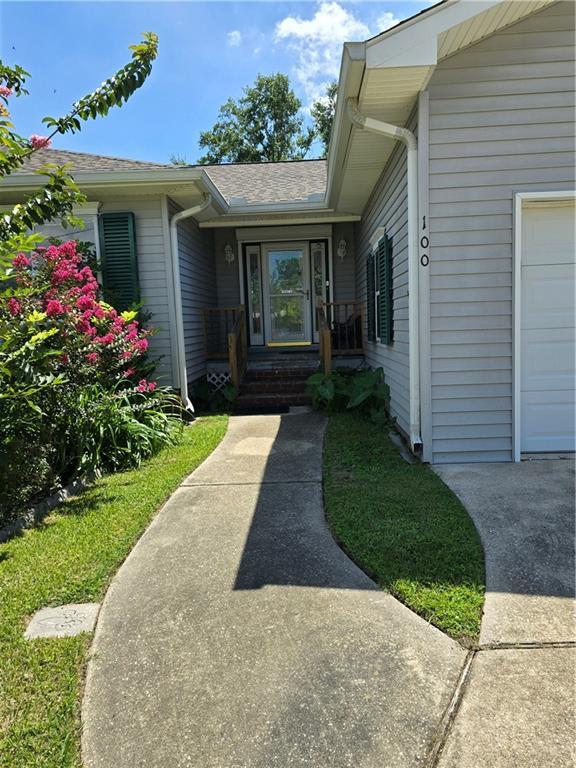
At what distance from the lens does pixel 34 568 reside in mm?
2879

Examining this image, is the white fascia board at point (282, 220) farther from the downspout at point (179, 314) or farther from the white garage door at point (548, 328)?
the white garage door at point (548, 328)

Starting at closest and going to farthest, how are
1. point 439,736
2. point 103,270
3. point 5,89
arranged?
point 439,736 → point 5,89 → point 103,270

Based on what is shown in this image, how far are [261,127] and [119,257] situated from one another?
22.8 m

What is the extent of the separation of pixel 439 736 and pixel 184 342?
19.5 ft

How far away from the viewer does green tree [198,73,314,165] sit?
2592cm

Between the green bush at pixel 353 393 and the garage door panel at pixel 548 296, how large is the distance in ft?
6.58

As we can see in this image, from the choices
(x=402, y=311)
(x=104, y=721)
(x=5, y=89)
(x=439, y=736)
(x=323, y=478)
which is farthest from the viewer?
(x=402, y=311)

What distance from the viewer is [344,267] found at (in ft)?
31.6

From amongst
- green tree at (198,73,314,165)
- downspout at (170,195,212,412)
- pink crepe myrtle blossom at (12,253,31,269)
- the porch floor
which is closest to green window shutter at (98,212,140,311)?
downspout at (170,195,212,412)

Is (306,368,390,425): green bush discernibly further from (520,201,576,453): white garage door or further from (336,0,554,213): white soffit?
(336,0,554,213): white soffit

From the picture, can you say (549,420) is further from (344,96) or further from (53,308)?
(53,308)

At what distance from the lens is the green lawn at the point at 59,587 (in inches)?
67.1

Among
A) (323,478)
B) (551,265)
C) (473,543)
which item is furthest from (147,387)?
(551,265)

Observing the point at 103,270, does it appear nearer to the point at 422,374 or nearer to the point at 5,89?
the point at 5,89
